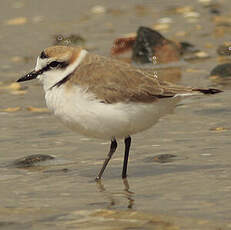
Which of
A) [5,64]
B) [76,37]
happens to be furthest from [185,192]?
[76,37]

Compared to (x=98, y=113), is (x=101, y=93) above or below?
above

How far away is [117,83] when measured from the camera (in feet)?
24.0

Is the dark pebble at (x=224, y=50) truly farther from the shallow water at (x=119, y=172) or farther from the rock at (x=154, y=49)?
the rock at (x=154, y=49)

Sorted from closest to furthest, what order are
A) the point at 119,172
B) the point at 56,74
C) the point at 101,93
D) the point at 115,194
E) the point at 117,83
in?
the point at 115,194 < the point at 101,93 < the point at 117,83 < the point at 56,74 < the point at 119,172

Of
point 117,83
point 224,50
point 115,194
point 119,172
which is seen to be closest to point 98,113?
point 117,83

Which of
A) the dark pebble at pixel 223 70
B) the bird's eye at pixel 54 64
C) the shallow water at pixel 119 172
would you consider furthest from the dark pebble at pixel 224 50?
the bird's eye at pixel 54 64

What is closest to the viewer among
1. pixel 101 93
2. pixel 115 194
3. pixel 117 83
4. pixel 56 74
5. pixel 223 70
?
pixel 115 194

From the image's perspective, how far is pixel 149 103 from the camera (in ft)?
23.9

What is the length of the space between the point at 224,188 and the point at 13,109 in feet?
14.4

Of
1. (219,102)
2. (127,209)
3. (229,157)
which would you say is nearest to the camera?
(127,209)

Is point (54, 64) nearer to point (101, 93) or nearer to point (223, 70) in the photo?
point (101, 93)

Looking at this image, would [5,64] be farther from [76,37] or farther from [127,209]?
[127,209]

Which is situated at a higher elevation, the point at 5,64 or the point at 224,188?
the point at 224,188

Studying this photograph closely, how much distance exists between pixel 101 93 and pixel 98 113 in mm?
193
